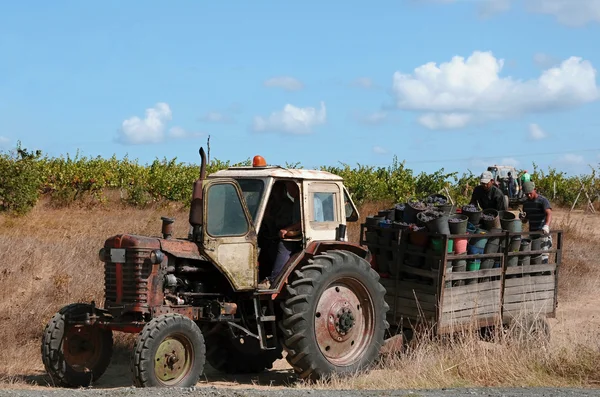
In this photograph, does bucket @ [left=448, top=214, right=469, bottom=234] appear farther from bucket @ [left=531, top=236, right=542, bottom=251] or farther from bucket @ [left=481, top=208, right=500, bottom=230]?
bucket @ [left=531, top=236, right=542, bottom=251]

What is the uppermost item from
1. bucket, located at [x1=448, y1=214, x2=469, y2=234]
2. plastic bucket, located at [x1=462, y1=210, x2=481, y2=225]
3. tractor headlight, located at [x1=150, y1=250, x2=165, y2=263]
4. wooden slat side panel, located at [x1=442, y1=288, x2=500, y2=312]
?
plastic bucket, located at [x1=462, y1=210, x2=481, y2=225]

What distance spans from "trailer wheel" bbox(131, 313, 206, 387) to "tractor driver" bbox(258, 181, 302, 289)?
3.20ft

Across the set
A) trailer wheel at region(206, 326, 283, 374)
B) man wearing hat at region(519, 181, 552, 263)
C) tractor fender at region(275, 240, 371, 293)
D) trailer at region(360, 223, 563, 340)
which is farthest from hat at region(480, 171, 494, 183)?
trailer wheel at region(206, 326, 283, 374)

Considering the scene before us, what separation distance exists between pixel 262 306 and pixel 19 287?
4.53 m

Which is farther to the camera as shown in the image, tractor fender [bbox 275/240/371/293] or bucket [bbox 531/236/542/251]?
bucket [bbox 531/236/542/251]

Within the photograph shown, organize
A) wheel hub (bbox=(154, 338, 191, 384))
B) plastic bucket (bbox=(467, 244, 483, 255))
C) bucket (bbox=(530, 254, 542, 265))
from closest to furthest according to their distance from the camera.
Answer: wheel hub (bbox=(154, 338, 191, 384)), plastic bucket (bbox=(467, 244, 483, 255)), bucket (bbox=(530, 254, 542, 265))

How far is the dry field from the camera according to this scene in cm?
807

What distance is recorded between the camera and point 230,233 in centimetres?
817

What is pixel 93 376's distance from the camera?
819cm

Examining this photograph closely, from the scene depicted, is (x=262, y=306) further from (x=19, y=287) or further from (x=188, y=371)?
(x=19, y=287)

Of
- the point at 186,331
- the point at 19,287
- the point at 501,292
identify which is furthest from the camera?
the point at 19,287

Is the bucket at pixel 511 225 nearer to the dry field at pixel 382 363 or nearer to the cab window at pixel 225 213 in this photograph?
A: the dry field at pixel 382 363

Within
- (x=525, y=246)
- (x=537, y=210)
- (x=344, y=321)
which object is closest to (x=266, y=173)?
(x=344, y=321)

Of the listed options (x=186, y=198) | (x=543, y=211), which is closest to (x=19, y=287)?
(x=543, y=211)
